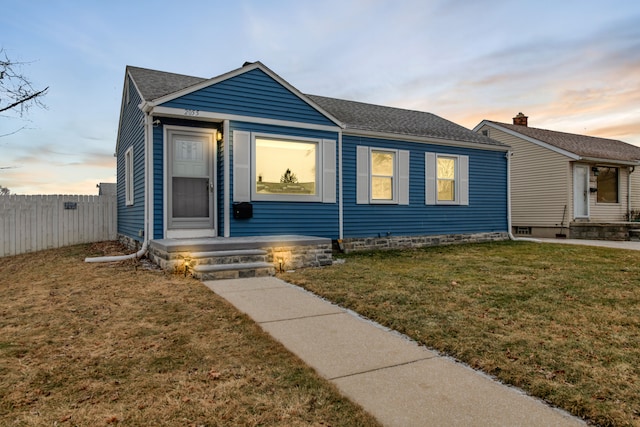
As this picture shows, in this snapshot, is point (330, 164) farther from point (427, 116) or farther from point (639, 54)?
point (639, 54)

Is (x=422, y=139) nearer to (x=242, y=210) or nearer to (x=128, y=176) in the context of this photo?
(x=242, y=210)

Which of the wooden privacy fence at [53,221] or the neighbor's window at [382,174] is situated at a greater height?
the neighbor's window at [382,174]

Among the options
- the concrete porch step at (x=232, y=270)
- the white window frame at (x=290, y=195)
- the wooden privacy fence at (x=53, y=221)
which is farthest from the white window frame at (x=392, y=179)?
Result: the wooden privacy fence at (x=53, y=221)

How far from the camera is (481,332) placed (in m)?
3.42

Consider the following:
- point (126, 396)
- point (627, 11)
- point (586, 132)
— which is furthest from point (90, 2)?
point (586, 132)

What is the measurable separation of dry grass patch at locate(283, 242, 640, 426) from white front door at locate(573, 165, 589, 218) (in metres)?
7.96

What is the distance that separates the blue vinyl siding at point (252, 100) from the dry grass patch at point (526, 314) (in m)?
3.89

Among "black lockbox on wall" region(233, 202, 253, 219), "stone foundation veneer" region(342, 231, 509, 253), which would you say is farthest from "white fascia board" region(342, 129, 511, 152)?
"black lockbox on wall" region(233, 202, 253, 219)

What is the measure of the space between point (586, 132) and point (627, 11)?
13991 mm

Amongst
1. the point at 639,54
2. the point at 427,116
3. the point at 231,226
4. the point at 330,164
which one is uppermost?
the point at 639,54

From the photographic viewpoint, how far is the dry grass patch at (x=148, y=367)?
204 centimetres

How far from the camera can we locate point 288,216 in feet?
28.7

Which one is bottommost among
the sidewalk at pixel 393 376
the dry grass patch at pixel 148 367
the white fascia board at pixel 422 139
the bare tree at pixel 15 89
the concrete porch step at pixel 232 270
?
the sidewalk at pixel 393 376

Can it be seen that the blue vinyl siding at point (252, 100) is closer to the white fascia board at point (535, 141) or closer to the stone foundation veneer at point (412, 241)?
the stone foundation veneer at point (412, 241)
